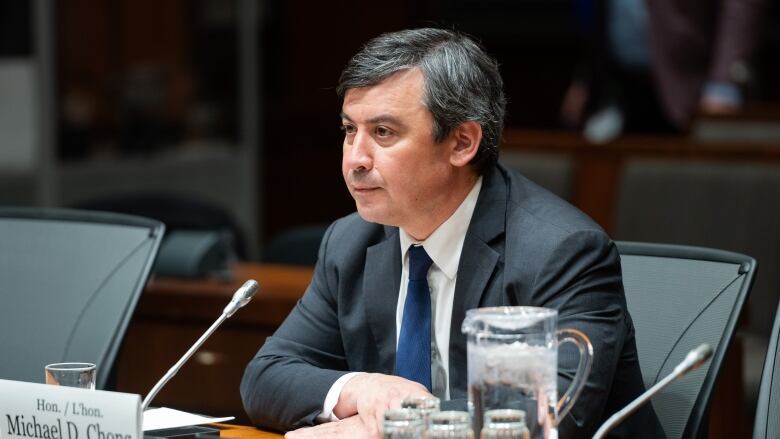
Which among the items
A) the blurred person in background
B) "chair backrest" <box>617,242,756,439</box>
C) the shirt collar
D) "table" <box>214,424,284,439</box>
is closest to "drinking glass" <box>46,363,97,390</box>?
"table" <box>214,424,284,439</box>

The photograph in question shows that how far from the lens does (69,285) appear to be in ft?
9.56

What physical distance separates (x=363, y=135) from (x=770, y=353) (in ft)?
2.58

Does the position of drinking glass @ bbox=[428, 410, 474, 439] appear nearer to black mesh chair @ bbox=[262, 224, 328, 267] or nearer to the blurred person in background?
black mesh chair @ bbox=[262, 224, 328, 267]

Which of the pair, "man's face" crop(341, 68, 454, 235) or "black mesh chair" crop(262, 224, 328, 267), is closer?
"man's face" crop(341, 68, 454, 235)

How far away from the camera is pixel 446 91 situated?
2293 mm

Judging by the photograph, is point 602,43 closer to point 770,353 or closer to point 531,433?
point 770,353

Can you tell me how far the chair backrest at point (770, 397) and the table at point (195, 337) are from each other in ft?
5.93

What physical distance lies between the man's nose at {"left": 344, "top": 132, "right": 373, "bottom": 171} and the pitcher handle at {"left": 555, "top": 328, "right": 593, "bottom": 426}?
56cm

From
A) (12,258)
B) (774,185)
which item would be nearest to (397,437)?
(12,258)

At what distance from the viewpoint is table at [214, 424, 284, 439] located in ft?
Answer: 7.03

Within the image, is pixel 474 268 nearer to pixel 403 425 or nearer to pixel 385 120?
pixel 385 120

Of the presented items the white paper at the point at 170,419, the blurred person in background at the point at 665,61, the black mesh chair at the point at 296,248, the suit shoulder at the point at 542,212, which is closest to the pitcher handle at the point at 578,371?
the suit shoulder at the point at 542,212

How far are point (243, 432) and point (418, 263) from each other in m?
0.44

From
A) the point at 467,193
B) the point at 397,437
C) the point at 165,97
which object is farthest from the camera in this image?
the point at 165,97
